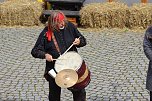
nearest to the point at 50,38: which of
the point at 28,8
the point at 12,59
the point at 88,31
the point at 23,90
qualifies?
the point at 23,90

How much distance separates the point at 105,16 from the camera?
11602 millimetres

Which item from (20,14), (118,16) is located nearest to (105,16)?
(118,16)

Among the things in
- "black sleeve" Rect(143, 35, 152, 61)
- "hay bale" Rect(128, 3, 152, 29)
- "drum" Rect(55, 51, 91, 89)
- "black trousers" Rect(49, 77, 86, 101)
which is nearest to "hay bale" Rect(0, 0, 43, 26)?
"hay bale" Rect(128, 3, 152, 29)

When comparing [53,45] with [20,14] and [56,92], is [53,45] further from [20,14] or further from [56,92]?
[20,14]

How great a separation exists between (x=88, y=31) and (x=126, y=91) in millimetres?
4464

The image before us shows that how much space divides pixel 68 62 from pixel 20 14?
277 inches

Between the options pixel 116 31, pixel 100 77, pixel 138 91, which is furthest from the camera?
pixel 116 31

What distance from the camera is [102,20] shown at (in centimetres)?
1166

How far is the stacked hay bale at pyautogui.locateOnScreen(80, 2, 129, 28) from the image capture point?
1162 centimetres

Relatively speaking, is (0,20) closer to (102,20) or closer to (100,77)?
(102,20)

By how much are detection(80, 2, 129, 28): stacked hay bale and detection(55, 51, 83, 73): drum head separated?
632 cm

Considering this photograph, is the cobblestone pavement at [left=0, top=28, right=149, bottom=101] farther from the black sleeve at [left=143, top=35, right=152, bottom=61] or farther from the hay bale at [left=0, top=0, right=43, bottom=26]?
the black sleeve at [left=143, top=35, right=152, bottom=61]

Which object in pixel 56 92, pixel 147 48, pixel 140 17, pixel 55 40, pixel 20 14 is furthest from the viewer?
pixel 20 14

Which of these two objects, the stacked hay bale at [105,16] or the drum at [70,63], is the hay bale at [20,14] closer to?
the stacked hay bale at [105,16]
